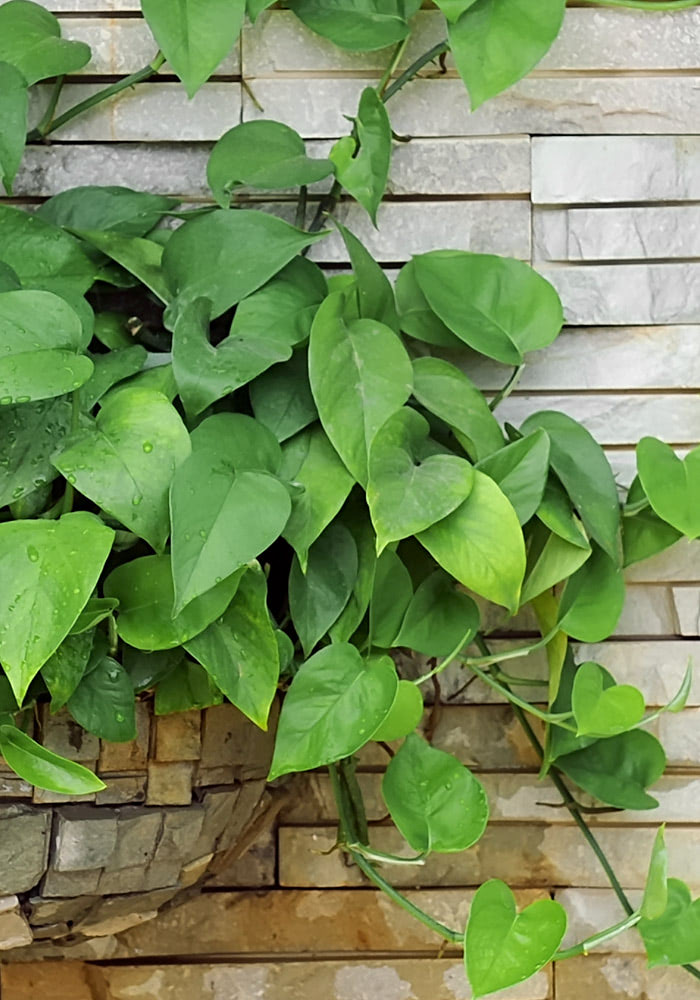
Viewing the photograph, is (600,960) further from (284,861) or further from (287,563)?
(287,563)

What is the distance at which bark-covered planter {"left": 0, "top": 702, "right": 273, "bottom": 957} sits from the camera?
0.88 metres

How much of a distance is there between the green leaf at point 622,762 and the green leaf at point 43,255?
0.70 meters

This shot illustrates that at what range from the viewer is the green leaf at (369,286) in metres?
0.96

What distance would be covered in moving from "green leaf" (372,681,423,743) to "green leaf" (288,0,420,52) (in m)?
0.64

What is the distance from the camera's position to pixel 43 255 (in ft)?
3.20

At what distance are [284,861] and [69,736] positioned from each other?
0.38 meters

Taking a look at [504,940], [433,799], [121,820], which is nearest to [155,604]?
[121,820]

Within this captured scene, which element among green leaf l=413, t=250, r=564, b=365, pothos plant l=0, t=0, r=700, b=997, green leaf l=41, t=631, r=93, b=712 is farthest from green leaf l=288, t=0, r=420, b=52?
green leaf l=41, t=631, r=93, b=712

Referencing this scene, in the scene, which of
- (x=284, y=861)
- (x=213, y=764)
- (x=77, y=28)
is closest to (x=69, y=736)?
(x=213, y=764)

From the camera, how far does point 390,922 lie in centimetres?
116

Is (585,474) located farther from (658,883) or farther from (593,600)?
(658,883)

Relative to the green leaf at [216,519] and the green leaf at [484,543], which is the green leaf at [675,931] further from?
the green leaf at [216,519]

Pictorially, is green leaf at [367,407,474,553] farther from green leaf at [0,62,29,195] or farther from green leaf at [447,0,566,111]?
green leaf at [0,62,29,195]

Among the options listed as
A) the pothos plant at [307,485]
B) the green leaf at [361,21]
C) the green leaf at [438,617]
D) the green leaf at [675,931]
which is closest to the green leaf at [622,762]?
the pothos plant at [307,485]
